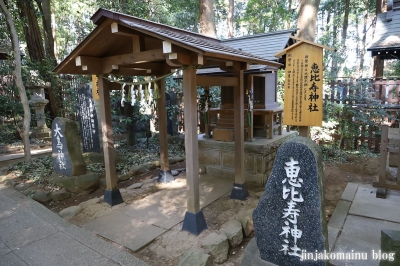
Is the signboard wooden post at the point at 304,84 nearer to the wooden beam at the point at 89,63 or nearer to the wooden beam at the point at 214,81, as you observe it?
the wooden beam at the point at 214,81

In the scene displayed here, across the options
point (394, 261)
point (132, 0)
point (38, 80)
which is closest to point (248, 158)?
point (394, 261)

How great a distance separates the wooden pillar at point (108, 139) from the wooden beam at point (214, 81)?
1833 millimetres

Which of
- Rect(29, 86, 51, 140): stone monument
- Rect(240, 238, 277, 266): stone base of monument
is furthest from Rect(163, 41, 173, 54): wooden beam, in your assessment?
Rect(29, 86, 51, 140): stone monument

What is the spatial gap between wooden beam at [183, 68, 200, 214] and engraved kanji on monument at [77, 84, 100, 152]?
177 inches

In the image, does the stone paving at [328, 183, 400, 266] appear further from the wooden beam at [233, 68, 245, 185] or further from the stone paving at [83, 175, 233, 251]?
the stone paving at [83, 175, 233, 251]

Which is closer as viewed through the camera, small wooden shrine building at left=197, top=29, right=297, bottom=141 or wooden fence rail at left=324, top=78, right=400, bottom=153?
small wooden shrine building at left=197, top=29, right=297, bottom=141

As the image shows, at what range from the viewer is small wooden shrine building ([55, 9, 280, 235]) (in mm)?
3445

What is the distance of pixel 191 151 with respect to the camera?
12.3 feet

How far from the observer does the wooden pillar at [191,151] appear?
144 inches

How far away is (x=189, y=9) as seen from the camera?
46.4ft

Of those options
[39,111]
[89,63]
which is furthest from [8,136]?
[89,63]

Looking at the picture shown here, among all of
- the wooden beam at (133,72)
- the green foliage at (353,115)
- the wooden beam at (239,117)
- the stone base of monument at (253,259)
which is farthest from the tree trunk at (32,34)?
the stone base of monument at (253,259)

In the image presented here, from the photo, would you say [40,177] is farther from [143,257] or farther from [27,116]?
[143,257]

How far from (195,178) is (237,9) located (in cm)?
2944
